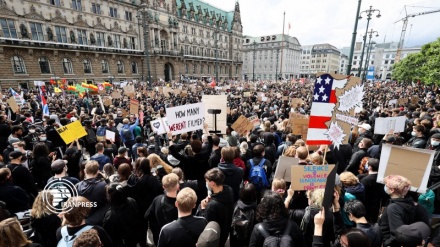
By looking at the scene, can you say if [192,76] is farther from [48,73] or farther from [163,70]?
[48,73]

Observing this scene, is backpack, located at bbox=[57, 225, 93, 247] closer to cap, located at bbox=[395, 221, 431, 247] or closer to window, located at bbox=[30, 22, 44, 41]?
cap, located at bbox=[395, 221, 431, 247]

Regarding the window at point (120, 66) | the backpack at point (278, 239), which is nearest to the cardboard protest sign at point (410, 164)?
the backpack at point (278, 239)

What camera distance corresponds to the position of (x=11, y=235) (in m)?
1.92

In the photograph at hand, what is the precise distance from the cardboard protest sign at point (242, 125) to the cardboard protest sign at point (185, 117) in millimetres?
1504

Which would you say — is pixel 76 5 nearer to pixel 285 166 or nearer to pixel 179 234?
pixel 285 166

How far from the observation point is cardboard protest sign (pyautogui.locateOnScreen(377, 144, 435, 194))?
298cm

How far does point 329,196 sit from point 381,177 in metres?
2.00

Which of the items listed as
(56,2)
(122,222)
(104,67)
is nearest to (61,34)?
(56,2)

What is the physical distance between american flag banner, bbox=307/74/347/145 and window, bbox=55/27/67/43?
40128mm

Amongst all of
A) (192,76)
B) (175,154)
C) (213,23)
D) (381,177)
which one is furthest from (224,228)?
(213,23)

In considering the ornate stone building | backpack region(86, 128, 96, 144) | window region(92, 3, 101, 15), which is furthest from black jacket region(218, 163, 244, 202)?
window region(92, 3, 101, 15)

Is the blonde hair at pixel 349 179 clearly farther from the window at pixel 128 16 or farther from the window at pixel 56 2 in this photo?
the window at pixel 128 16

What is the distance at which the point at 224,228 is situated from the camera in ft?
10.4

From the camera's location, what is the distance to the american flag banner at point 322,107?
362 cm
